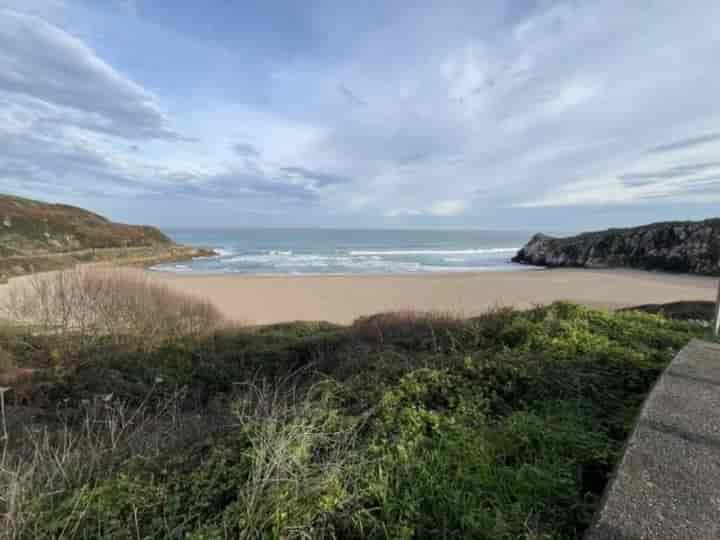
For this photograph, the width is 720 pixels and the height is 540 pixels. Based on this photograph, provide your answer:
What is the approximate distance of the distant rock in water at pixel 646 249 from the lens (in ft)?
83.8

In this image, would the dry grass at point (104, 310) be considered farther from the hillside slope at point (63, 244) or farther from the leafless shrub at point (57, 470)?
the hillside slope at point (63, 244)

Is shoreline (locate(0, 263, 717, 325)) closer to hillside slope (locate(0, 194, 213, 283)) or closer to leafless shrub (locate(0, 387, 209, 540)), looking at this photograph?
leafless shrub (locate(0, 387, 209, 540))

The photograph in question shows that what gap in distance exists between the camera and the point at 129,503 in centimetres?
196

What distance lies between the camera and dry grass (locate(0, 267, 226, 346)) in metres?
8.28

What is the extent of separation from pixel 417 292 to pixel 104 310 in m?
14.0

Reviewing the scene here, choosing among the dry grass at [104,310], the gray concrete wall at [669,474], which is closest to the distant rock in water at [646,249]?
the gray concrete wall at [669,474]

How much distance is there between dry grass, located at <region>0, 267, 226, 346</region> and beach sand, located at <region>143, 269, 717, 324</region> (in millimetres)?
3616

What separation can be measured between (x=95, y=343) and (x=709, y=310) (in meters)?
14.7

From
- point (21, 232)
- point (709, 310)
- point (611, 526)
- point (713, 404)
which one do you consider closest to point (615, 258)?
point (709, 310)

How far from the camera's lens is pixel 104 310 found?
8.50 m

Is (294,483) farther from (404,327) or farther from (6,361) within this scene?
(6,361)

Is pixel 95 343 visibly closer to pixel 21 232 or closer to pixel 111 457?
pixel 111 457

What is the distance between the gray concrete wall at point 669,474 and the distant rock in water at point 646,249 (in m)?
30.9

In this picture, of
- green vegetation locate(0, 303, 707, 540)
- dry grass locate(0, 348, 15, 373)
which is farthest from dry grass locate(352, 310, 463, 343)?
dry grass locate(0, 348, 15, 373)
